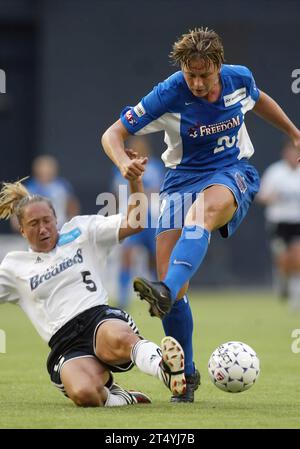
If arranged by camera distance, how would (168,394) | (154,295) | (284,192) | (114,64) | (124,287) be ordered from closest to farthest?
1. (154,295)
2. (168,394)
3. (124,287)
4. (284,192)
5. (114,64)

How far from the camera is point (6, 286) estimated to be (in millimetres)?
6145

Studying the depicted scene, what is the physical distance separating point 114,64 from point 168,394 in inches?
528

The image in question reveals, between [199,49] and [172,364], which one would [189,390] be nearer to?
[172,364]

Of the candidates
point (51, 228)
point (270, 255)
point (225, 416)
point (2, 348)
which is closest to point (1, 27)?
point (270, 255)

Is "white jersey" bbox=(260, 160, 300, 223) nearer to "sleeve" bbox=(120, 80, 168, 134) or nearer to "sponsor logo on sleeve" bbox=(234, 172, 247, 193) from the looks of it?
"sponsor logo on sleeve" bbox=(234, 172, 247, 193)

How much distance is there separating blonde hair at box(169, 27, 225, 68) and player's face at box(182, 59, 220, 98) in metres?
0.02

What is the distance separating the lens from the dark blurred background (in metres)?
19.0

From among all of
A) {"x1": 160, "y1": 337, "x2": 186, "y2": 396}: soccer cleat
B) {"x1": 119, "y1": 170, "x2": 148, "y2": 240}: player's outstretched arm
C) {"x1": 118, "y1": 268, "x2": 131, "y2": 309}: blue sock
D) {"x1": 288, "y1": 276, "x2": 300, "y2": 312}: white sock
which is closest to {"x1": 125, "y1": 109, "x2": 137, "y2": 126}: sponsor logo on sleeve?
{"x1": 119, "y1": 170, "x2": 148, "y2": 240}: player's outstretched arm

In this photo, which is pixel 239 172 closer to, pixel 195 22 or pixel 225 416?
pixel 225 416

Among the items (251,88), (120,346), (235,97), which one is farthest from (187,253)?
(251,88)

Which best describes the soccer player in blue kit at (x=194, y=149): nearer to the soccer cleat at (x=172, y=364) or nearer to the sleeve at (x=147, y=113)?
the sleeve at (x=147, y=113)

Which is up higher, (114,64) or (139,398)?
(114,64)

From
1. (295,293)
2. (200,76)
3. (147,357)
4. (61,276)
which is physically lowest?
(295,293)

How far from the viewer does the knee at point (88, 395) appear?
576 cm
